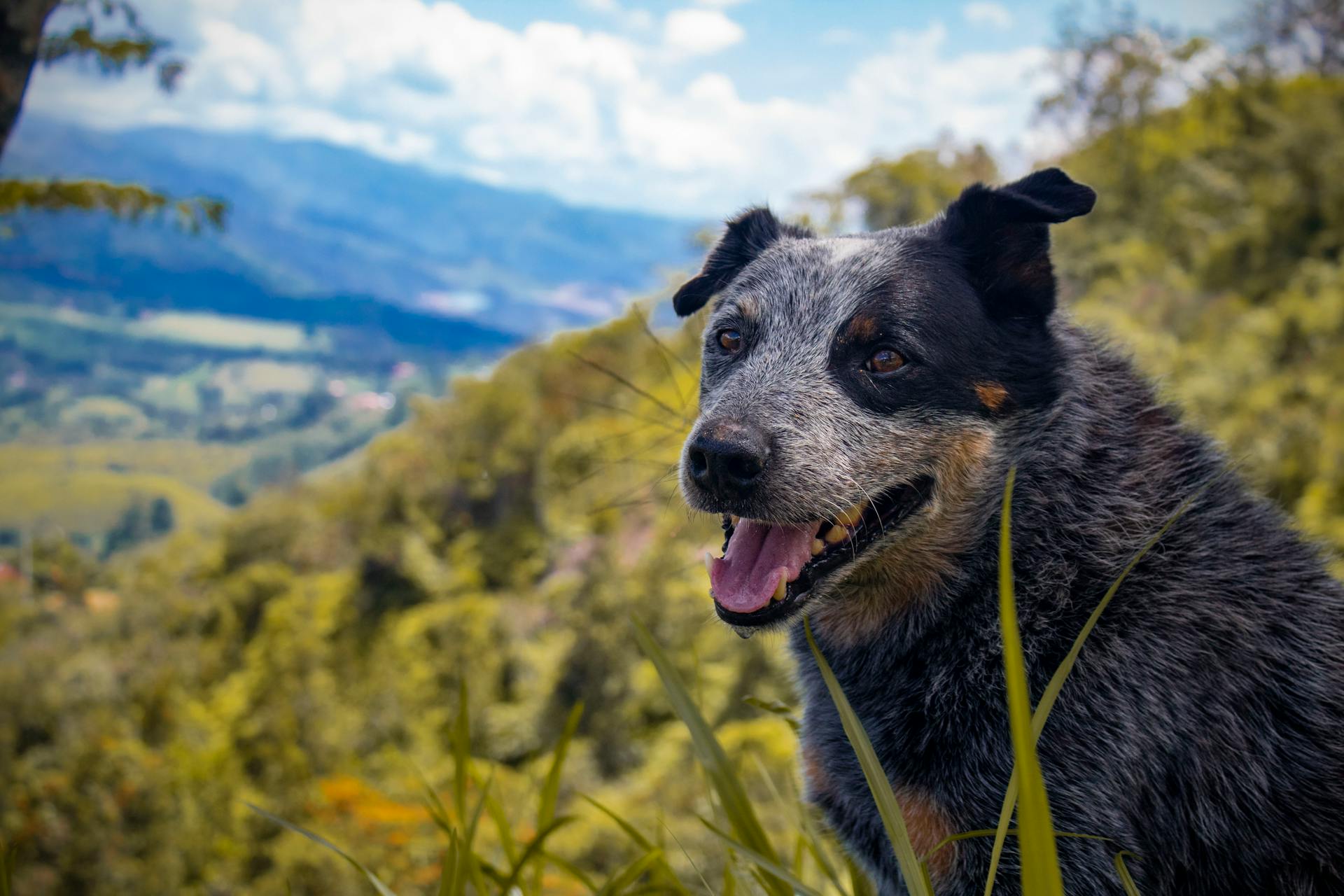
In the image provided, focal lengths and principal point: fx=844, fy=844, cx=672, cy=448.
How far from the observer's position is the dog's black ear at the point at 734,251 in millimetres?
3494

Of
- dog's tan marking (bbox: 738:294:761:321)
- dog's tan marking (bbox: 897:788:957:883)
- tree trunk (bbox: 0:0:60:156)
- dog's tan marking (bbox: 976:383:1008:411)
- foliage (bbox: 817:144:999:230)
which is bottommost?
dog's tan marking (bbox: 897:788:957:883)

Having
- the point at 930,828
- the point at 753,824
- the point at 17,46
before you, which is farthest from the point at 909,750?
the point at 17,46

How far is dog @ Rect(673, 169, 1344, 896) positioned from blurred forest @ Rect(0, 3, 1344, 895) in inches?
12.9

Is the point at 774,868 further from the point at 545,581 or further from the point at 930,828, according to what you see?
the point at 545,581

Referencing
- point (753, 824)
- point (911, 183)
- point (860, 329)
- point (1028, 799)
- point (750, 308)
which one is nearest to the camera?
point (1028, 799)

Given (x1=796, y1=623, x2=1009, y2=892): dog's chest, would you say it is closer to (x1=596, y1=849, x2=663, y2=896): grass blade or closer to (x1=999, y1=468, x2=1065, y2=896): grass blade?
(x1=596, y1=849, x2=663, y2=896): grass blade

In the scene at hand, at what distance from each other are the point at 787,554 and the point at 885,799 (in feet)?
3.37

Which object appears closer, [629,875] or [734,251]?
[629,875]

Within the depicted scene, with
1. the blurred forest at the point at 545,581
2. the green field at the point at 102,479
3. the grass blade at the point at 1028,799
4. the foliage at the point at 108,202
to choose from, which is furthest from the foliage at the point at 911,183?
the green field at the point at 102,479

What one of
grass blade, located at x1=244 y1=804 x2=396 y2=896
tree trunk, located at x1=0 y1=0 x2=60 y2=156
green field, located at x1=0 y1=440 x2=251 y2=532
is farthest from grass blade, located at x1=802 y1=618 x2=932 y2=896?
green field, located at x1=0 y1=440 x2=251 y2=532

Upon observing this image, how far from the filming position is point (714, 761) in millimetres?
2117

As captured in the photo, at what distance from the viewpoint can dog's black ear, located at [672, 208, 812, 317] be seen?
349 cm

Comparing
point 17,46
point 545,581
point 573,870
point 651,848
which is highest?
point 17,46

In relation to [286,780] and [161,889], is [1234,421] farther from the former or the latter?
[286,780]
